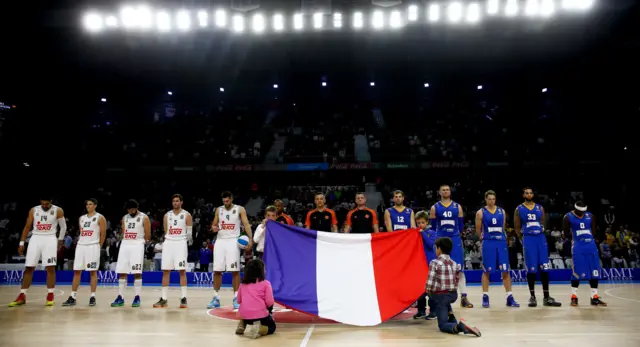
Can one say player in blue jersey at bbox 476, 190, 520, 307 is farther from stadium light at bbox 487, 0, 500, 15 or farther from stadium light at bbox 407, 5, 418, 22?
stadium light at bbox 487, 0, 500, 15

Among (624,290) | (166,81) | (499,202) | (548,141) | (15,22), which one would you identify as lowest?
(624,290)

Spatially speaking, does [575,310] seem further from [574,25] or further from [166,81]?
[166,81]

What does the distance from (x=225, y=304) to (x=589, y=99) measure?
2289cm

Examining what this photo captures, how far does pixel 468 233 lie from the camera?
56.6 ft

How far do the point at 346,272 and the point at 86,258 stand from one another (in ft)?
17.8

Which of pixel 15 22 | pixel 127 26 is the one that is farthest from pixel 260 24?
pixel 15 22

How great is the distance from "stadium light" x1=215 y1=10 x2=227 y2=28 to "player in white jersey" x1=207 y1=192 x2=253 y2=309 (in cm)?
850

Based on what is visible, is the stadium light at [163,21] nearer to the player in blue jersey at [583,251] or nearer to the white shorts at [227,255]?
the white shorts at [227,255]

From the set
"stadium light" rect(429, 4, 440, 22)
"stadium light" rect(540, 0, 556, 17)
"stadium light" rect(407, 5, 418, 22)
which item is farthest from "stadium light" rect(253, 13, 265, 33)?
"stadium light" rect(540, 0, 556, 17)

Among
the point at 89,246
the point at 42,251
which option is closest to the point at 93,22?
the point at 42,251

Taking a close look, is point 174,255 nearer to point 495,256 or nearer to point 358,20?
point 495,256

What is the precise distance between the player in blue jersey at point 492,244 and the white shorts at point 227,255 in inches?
177

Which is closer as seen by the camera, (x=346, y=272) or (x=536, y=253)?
(x=346, y=272)

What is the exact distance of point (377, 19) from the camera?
1477 centimetres
